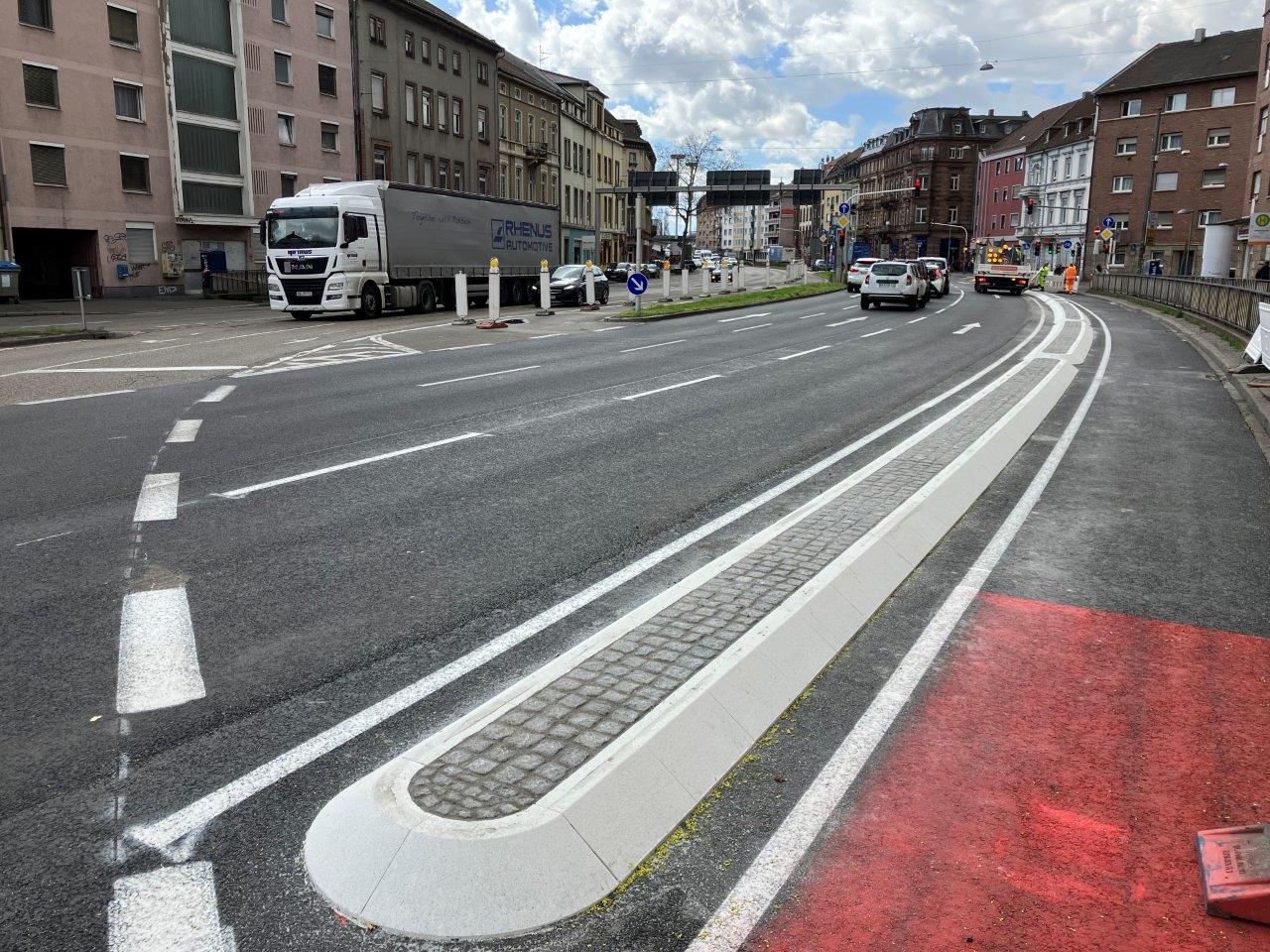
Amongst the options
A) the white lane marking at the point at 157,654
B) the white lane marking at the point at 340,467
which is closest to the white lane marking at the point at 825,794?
the white lane marking at the point at 157,654

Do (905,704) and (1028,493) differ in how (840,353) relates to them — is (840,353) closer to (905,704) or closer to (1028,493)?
(1028,493)

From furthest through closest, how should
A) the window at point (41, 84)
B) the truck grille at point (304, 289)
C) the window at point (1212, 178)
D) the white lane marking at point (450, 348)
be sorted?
the window at point (1212, 178), the window at point (41, 84), the truck grille at point (304, 289), the white lane marking at point (450, 348)

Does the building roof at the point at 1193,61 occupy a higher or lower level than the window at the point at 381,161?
higher

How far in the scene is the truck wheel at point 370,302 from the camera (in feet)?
96.2

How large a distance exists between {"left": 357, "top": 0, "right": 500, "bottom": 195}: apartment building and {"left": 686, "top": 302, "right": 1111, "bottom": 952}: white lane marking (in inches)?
1927

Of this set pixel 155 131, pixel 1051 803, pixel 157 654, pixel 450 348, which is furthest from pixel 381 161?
pixel 1051 803

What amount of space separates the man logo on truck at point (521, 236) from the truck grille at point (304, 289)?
9.16 metres

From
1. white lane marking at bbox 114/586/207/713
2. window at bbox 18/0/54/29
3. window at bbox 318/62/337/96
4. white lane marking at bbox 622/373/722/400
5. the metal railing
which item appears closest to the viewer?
white lane marking at bbox 114/586/207/713

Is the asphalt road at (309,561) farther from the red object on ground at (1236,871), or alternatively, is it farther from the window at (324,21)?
the window at (324,21)

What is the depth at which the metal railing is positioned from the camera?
69.2 ft

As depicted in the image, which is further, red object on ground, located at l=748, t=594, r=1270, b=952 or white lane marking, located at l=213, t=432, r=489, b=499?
white lane marking, located at l=213, t=432, r=489, b=499

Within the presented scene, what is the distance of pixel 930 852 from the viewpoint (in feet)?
10.5

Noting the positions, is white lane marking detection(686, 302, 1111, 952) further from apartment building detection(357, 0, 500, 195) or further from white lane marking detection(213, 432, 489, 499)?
apartment building detection(357, 0, 500, 195)

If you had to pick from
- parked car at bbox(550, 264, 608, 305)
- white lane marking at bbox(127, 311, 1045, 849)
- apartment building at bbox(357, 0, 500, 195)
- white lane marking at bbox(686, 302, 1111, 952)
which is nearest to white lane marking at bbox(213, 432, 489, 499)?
white lane marking at bbox(127, 311, 1045, 849)
